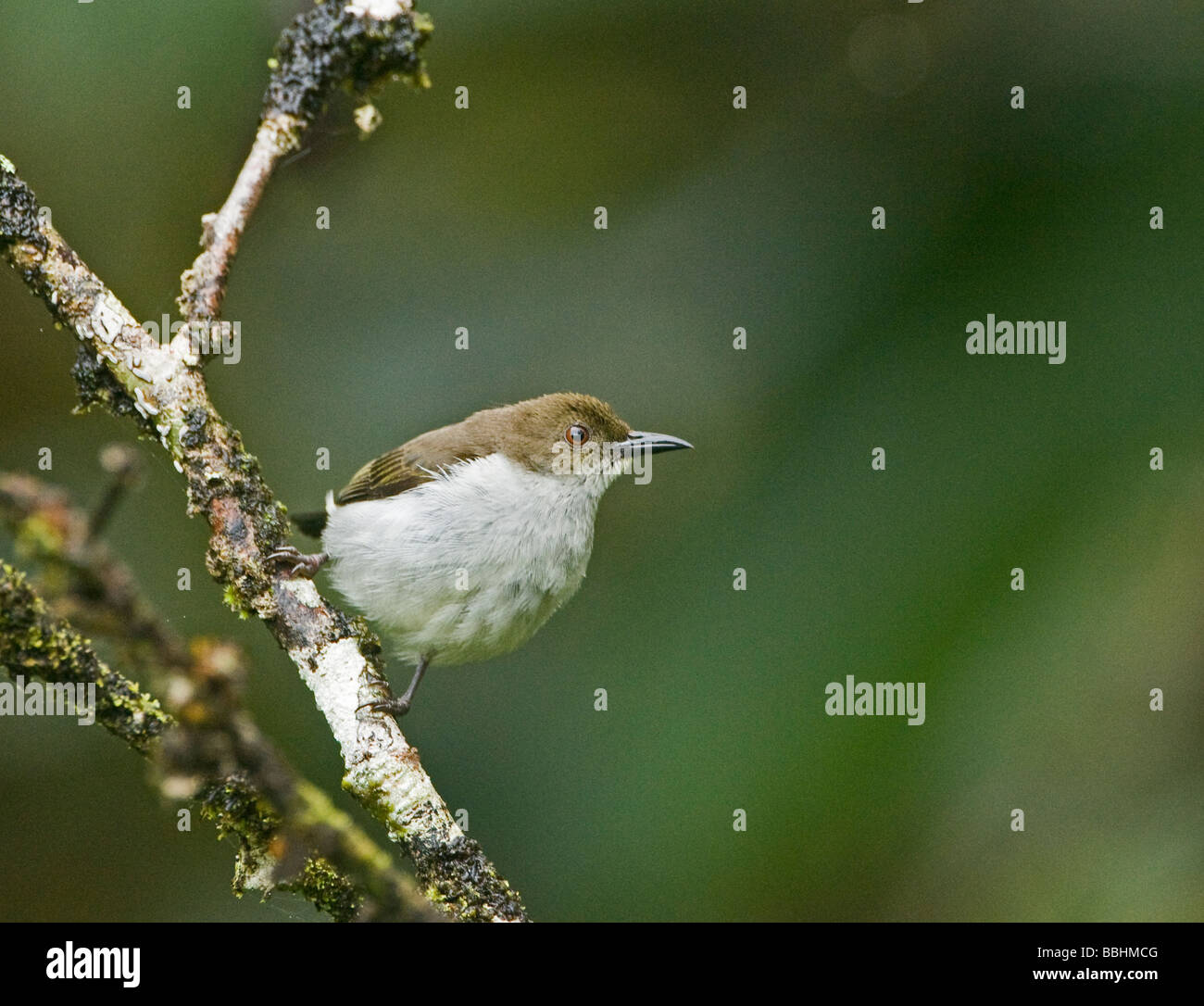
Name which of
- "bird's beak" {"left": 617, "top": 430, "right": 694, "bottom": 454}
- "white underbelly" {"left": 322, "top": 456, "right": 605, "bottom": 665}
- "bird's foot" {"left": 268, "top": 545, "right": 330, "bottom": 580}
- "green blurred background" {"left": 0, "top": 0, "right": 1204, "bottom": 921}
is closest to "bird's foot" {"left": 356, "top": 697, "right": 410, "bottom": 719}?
"bird's foot" {"left": 268, "top": 545, "right": 330, "bottom": 580}

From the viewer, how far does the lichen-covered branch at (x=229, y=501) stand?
3.09 meters

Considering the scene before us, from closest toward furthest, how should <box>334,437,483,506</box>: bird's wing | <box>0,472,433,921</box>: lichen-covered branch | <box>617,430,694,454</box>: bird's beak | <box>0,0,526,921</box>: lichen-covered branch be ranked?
<box>0,472,433,921</box>: lichen-covered branch → <box>0,0,526,921</box>: lichen-covered branch → <box>334,437,483,506</box>: bird's wing → <box>617,430,694,454</box>: bird's beak

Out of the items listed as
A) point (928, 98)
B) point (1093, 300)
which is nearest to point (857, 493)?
point (1093, 300)

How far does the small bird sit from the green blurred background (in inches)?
22.5

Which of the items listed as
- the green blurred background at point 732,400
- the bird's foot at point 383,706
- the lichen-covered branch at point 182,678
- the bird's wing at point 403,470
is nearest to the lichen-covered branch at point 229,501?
the bird's foot at point 383,706

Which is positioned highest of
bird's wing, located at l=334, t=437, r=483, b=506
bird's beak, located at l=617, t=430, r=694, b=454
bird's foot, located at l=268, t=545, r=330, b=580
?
bird's beak, located at l=617, t=430, r=694, b=454

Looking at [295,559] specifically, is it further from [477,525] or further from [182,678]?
[182,678]

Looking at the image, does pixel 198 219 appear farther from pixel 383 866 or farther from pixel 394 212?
pixel 383 866

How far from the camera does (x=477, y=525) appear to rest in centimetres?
428

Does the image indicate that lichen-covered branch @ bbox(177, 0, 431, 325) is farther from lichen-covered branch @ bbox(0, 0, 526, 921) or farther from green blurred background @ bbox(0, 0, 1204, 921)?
green blurred background @ bbox(0, 0, 1204, 921)

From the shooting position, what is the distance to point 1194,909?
337cm

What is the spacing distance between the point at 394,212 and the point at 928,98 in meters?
2.76

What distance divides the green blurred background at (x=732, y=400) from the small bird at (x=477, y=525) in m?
0.57

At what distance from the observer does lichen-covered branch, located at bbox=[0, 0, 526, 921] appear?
309 centimetres
